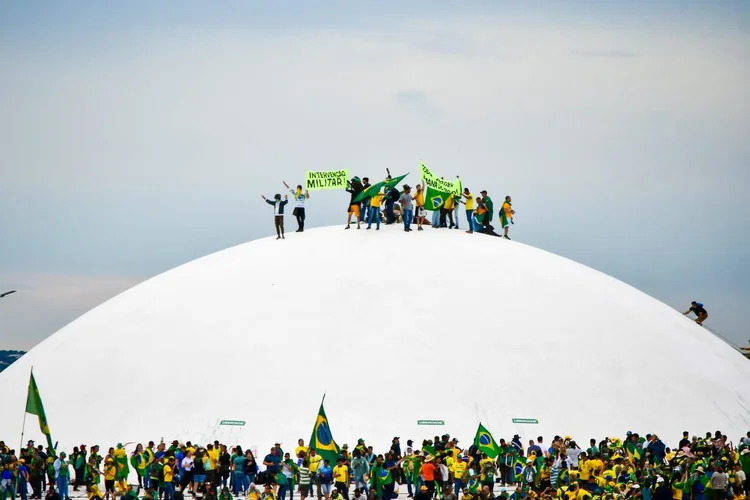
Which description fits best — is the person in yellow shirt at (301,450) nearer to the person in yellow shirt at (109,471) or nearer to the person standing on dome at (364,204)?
the person in yellow shirt at (109,471)

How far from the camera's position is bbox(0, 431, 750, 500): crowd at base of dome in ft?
82.8

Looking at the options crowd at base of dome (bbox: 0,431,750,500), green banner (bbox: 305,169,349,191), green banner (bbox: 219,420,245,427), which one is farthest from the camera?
green banner (bbox: 305,169,349,191)

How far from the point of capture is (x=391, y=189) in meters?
41.1

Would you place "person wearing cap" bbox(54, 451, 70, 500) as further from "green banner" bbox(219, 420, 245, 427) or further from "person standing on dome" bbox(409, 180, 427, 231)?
"person standing on dome" bbox(409, 180, 427, 231)

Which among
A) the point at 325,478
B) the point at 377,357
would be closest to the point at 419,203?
the point at 377,357

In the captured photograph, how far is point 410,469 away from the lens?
94.9ft

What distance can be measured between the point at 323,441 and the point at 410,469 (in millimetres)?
2291

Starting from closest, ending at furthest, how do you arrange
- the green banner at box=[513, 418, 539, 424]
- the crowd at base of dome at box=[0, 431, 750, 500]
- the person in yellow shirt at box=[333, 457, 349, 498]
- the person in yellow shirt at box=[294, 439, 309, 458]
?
the crowd at base of dome at box=[0, 431, 750, 500] → the person in yellow shirt at box=[333, 457, 349, 498] → the person in yellow shirt at box=[294, 439, 309, 458] → the green banner at box=[513, 418, 539, 424]

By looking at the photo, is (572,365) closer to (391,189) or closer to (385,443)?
(385,443)

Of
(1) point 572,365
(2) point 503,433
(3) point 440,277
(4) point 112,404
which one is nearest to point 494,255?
(3) point 440,277

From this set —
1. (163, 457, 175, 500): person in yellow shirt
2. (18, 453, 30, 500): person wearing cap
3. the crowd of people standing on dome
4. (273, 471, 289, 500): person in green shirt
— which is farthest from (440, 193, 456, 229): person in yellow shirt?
(18, 453, 30, 500): person wearing cap

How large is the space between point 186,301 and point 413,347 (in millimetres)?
8122

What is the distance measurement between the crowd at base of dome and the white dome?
1.54 metres

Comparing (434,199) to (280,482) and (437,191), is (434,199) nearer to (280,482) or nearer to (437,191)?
(437,191)
